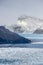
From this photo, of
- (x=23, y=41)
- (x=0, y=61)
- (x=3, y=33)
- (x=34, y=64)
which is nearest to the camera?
(x=34, y=64)

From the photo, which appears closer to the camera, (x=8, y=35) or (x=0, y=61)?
(x=0, y=61)

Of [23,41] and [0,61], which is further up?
[23,41]

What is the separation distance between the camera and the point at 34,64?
9.39 meters

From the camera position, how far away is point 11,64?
947cm

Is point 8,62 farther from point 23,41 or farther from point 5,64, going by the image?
point 23,41

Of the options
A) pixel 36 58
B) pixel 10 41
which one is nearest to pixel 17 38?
pixel 10 41

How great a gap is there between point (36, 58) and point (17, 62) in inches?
41.0

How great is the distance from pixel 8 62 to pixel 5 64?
0.44m

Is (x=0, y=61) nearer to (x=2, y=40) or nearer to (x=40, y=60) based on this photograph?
(x=40, y=60)

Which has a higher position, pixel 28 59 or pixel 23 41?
pixel 23 41

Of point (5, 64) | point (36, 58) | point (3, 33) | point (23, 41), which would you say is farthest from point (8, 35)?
point (5, 64)

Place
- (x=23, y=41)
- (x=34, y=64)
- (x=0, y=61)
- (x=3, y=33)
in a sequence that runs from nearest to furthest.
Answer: (x=34, y=64), (x=0, y=61), (x=3, y=33), (x=23, y=41)

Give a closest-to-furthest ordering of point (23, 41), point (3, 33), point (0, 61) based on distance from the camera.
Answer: point (0, 61)
point (3, 33)
point (23, 41)

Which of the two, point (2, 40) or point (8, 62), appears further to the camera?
point (2, 40)
